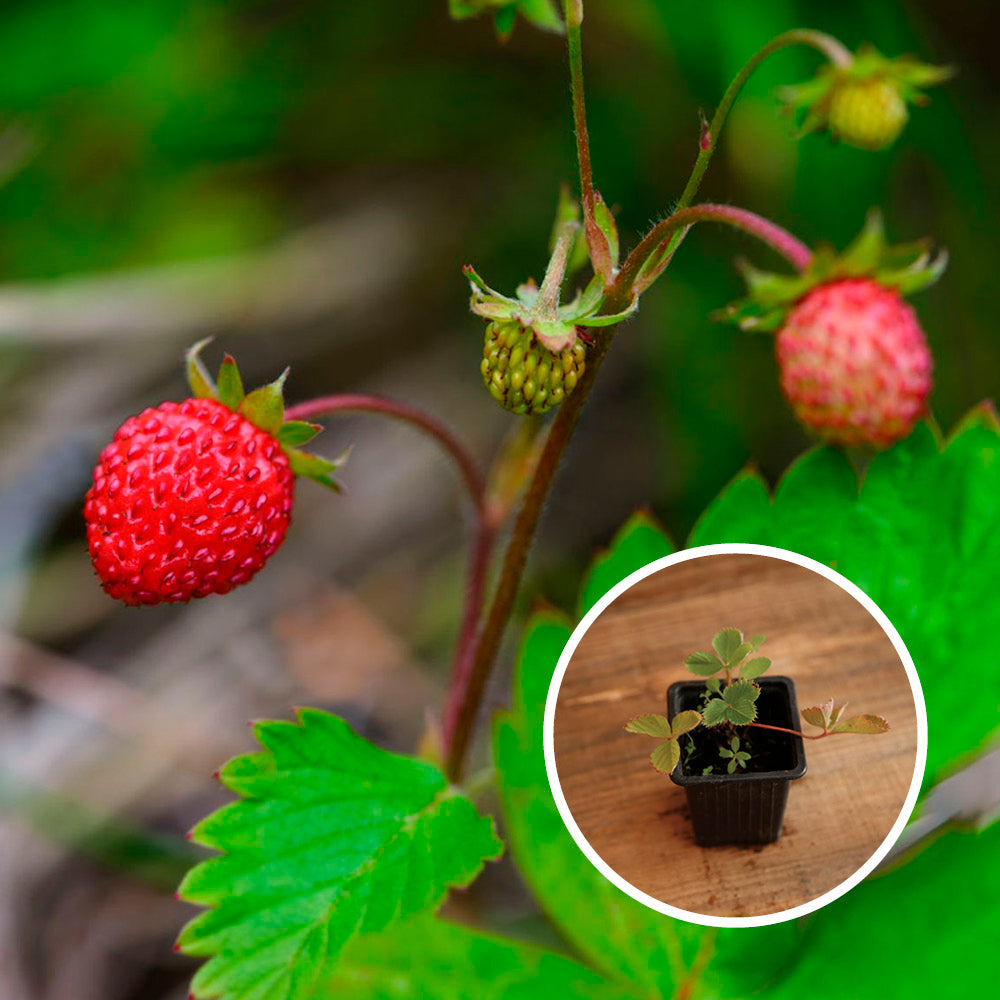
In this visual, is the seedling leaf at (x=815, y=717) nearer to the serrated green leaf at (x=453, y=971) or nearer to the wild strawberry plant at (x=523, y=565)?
the wild strawberry plant at (x=523, y=565)

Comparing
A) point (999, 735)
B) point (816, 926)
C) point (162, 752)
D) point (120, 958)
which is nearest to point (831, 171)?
point (999, 735)

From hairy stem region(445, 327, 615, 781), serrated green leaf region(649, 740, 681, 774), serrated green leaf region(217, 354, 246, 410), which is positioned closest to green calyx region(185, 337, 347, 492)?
serrated green leaf region(217, 354, 246, 410)

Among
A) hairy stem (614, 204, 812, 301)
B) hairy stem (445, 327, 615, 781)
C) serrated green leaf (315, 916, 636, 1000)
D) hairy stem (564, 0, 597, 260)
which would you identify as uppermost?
hairy stem (564, 0, 597, 260)

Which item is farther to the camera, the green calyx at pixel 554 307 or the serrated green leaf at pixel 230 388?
the serrated green leaf at pixel 230 388

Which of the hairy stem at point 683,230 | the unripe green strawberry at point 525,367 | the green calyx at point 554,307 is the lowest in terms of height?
Answer: the unripe green strawberry at point 525,367

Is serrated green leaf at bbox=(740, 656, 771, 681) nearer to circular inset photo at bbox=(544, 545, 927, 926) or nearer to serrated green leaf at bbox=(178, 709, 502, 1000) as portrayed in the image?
circular inset photo at bbox=(544, 545, 927, 926)

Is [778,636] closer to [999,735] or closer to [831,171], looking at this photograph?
[999,735]

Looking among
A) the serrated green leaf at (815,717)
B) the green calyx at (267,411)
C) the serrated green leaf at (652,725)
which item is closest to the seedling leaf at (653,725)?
the serrated green leaf at (652,725)
